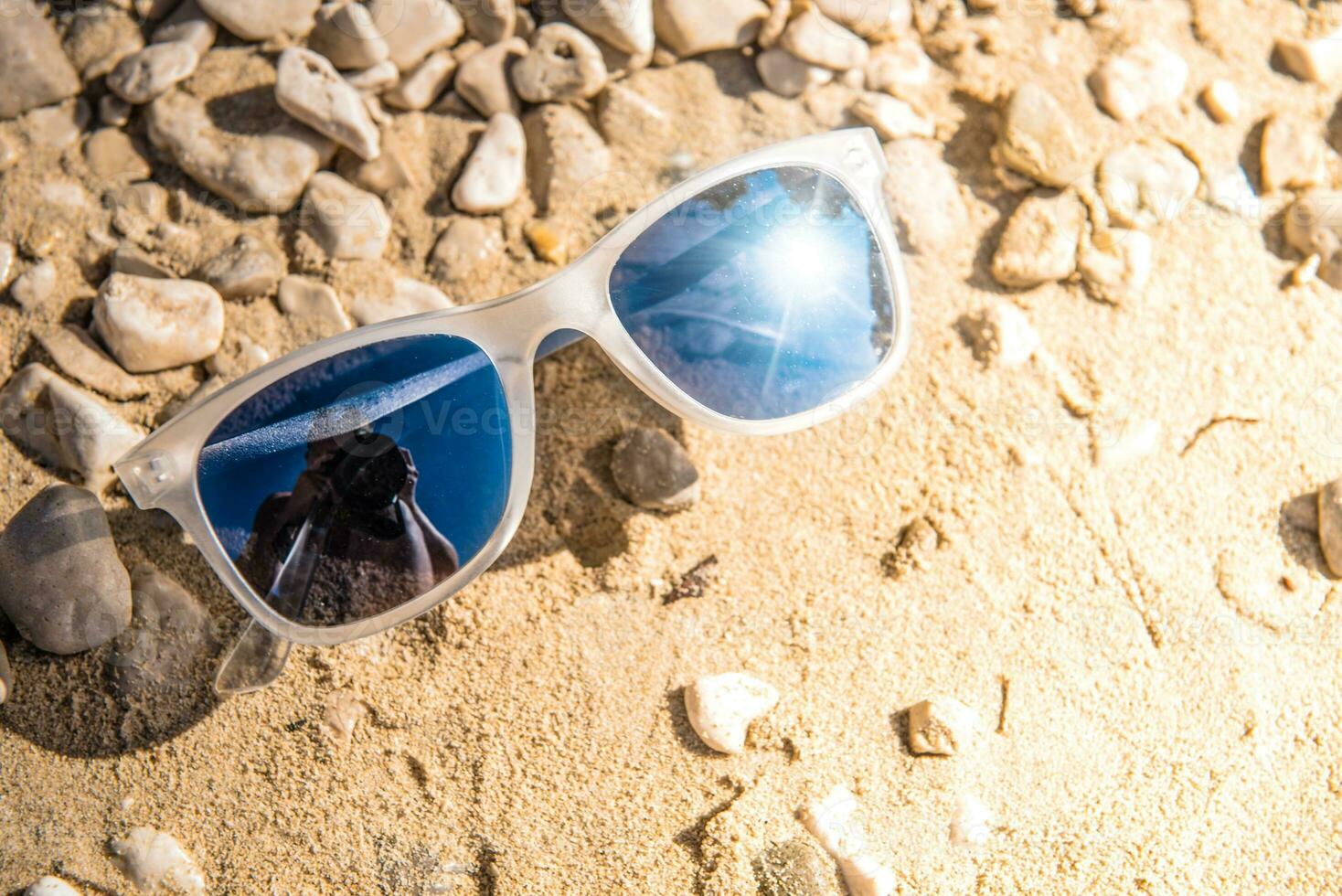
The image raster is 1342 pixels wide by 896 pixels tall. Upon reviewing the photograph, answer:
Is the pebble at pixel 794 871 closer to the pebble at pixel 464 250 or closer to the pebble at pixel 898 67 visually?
the pebble at pixel 464 250

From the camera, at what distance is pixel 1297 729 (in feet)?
5.14

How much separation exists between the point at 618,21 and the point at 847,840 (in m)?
1.49

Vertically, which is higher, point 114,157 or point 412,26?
point 412,26

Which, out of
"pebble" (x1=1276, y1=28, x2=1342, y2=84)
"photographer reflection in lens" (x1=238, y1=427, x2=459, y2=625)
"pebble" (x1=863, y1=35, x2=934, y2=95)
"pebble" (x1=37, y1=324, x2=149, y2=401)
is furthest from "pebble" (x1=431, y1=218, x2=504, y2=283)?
"pebble" (x1=1276, y1=28, x2=1342, y2=84)

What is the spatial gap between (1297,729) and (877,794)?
2.37 ft

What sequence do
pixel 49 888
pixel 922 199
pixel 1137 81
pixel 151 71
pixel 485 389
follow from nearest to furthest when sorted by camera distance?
pixel 49 888
pixel 485 389
pixel 151 71
pixel 922 199
pixel 1137 81

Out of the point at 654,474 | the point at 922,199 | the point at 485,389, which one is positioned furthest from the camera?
the point at 922,199

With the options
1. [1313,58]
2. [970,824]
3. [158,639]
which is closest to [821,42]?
[1313,58]

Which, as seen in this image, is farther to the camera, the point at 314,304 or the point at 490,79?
the point at 490,79

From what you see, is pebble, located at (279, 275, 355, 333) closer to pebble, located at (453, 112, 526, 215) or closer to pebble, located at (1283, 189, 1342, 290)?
pebble, located at (453, 112, 526, 215)

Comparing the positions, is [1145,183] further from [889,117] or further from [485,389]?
[485,389]

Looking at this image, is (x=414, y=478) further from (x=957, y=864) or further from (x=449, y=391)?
(x=957, y=864)

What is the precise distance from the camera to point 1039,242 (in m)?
1.78

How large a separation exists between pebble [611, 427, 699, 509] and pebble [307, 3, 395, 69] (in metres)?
0.87
